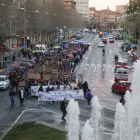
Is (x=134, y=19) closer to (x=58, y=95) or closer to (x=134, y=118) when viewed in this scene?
(x=58, y=95)

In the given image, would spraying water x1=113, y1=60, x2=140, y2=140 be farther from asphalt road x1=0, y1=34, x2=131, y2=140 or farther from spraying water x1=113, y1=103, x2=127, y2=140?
asphalt road x1=0, y1=34, x2=131, y2=140

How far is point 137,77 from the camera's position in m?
13.4

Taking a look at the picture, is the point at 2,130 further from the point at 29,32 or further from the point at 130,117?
the point at 29,32

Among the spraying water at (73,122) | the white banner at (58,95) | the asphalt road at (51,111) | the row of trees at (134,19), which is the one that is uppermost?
the row of trees at (134,19)

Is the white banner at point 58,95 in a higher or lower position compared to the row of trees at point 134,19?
lower

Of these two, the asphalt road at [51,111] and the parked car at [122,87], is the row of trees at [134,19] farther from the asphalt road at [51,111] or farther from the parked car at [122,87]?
the asphalt road at [51,111]

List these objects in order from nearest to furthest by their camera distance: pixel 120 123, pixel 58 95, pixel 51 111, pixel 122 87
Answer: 1. pixel 120 123
2. pixel 51 111
3. pixel 58 95
4. pixel 122 87

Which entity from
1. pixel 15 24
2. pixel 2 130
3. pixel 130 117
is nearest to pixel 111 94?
pixel 2 130

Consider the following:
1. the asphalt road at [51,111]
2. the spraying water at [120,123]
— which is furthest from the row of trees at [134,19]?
the spraying water at [120,123]

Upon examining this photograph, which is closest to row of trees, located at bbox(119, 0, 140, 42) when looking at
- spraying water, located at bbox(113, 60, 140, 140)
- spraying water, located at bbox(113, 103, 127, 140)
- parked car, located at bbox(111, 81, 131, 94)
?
parked car, located at bbox(111, 81, 131, 94)

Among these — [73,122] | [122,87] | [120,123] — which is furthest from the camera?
[122,87]

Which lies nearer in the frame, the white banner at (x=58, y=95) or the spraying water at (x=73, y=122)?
the spraying water at (x=73, y=122)

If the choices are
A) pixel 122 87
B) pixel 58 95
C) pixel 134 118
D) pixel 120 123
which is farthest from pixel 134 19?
pixel 120 123

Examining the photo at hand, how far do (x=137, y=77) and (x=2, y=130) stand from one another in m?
7.60
